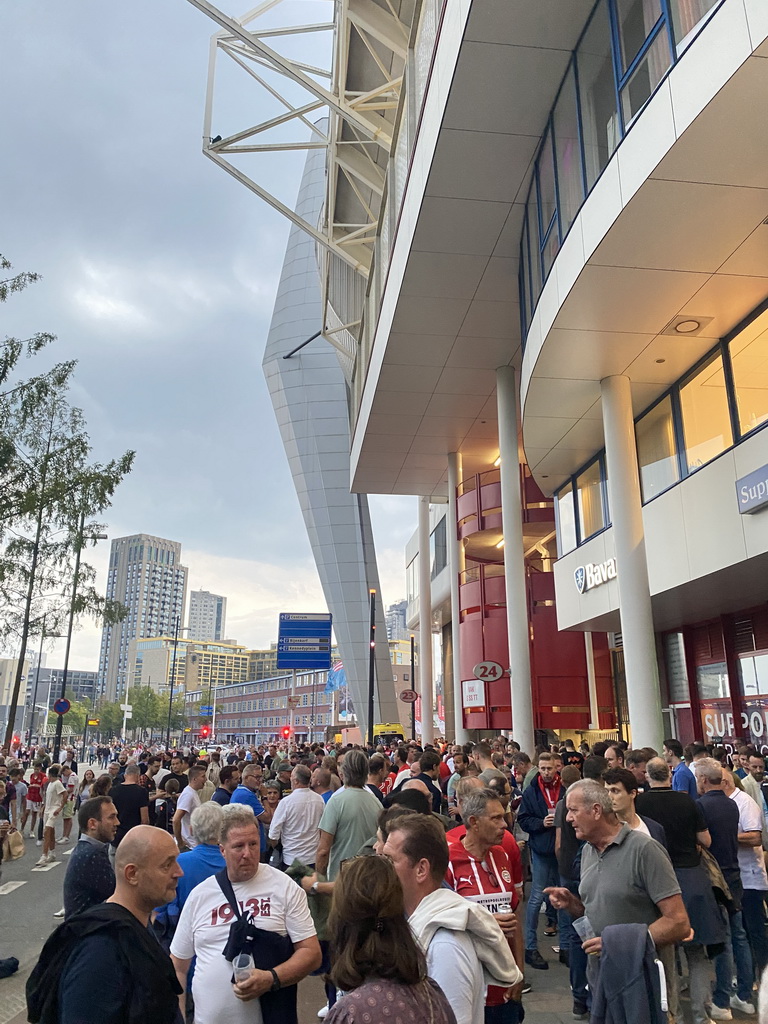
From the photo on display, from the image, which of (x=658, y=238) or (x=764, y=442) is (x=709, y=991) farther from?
(x=658, y=238)

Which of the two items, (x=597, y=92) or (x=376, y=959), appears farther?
(x=597, y=92)

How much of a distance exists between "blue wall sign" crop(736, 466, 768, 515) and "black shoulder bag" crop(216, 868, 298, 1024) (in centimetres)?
902

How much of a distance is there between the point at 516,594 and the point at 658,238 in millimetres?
10718

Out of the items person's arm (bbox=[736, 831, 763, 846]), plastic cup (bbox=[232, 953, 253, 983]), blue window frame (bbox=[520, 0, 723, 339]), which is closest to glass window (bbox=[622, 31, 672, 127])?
blue window frame (bbox=[520, 0, 723, 339])

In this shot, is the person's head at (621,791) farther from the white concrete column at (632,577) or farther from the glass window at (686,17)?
the white concrete column at (632,577)

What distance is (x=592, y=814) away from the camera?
399 cm

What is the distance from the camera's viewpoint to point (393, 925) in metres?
2.28

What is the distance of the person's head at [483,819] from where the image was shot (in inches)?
159

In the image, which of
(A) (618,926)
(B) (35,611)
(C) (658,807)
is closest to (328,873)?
(C) (658,807)

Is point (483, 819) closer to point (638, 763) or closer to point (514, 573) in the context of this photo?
point (638, 763)

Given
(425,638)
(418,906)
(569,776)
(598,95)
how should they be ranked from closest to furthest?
(418,906)
(569,776)
(598,95)
(425,638)

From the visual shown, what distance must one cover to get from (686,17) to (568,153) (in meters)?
3.37

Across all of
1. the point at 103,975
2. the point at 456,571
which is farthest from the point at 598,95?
the point at 456,571

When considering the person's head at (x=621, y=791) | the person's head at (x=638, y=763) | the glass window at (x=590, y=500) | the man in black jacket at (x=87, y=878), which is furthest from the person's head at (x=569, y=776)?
the glass window at (x=590, y=500)
